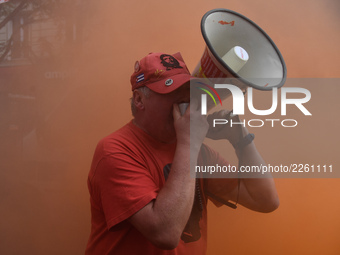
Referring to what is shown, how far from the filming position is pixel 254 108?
1.36 m

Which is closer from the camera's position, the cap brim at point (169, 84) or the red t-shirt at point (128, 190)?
the red t-shirt at point (128, 190)

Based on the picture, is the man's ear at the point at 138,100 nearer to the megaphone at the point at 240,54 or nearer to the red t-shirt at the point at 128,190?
the red t-shirt at the point at 128,190

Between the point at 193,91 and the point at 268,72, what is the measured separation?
0.29 meters

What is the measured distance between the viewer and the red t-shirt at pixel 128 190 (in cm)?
88

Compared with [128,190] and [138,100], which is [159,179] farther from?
[138,100]

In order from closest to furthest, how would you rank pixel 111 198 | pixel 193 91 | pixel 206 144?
pixel 111 198
pixel 193 91
pixel 206 144

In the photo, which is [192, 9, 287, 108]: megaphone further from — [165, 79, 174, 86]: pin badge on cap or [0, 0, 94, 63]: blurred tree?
[0, 0, 94, 63]: blurred tree

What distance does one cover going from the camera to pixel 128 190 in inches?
34.7

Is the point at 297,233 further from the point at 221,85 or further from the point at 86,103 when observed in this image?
the point at 86,103

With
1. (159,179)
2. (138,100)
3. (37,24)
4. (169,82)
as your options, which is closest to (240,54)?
(169,82)

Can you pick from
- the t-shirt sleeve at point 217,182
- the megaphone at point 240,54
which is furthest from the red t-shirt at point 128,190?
the megaphone at point 240,54

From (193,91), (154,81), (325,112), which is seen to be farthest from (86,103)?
(325,112)

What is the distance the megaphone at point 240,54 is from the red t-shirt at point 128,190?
0.34 metres

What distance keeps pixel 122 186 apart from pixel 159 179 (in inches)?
6.5
